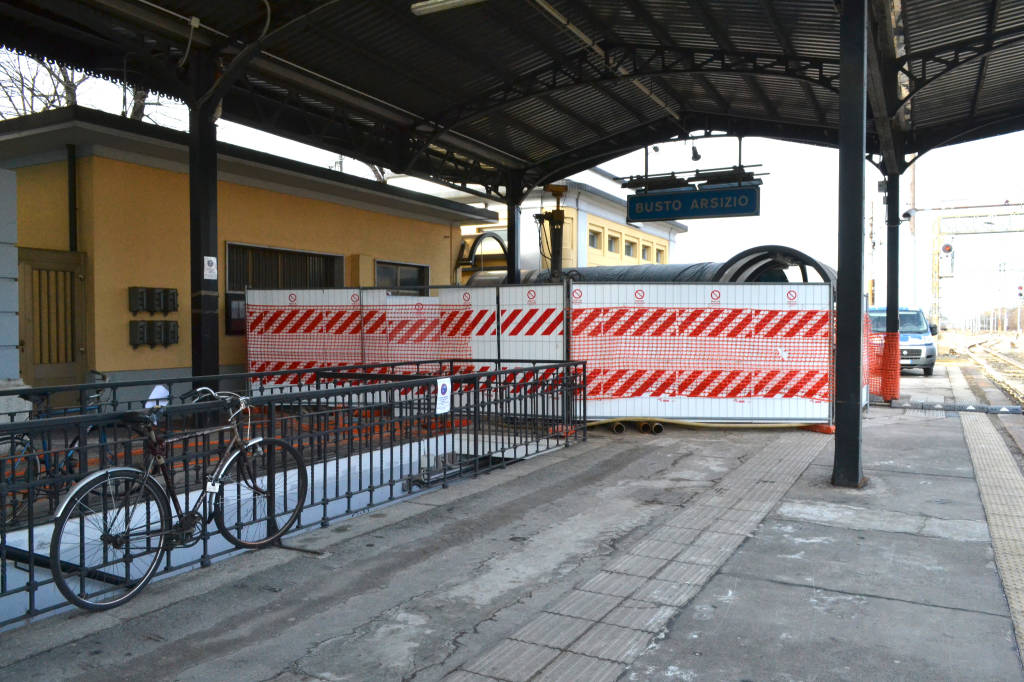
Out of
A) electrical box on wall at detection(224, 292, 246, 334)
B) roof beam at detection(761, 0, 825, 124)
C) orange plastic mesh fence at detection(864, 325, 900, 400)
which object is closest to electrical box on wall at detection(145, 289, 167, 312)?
electrical box on wall at detection(224, 292, 246, 334)

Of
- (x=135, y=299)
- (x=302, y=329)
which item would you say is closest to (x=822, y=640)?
(x=302, y=329)

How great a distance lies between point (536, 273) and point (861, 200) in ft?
54.7

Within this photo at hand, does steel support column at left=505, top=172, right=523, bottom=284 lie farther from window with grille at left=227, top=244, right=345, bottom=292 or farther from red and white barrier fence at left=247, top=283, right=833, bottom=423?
red and white barrier fence at left=247, top=283, right=833, bottom=423

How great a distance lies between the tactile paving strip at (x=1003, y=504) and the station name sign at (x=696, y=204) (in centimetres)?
617

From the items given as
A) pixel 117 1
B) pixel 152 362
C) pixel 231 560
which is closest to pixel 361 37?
pixel 117 1

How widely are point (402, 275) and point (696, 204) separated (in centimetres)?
831

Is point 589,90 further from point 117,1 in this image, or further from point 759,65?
point 117,1

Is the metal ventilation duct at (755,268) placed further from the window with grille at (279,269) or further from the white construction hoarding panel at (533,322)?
the window with grille at (279,269)

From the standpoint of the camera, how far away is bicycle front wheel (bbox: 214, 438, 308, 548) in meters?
5.61

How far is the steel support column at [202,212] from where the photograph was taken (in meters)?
11.3

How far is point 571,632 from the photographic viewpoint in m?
4.30

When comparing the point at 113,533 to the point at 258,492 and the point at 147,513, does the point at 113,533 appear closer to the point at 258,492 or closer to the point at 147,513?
the point at 147,513

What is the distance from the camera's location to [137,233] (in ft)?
44.0

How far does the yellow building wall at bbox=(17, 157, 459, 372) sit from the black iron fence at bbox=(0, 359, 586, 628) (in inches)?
184
